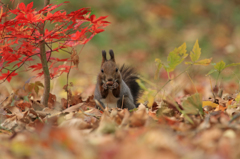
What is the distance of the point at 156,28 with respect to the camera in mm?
9828

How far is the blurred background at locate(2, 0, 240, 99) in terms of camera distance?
853 centimetres

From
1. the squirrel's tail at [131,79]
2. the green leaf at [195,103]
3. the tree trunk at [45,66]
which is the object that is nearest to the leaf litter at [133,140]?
the green leaf at [195,103]

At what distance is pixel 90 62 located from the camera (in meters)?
8.70

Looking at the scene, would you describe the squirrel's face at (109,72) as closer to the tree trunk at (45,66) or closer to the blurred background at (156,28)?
the tree trunk at (45,66)

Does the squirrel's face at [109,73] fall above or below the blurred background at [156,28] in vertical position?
below

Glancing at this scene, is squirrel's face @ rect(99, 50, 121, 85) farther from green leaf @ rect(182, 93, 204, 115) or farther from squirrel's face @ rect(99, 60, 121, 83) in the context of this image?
green leaf @ rect(182, 93, 204, 115)

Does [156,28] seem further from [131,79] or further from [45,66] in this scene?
[45,66]

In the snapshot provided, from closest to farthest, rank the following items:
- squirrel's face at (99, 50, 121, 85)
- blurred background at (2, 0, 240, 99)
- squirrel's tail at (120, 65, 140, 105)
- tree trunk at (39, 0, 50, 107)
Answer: tree trunk at (39, 0, 50, 107) < squirrel's face at (99, 50, 121, 85) < squirrel's tail at (120, 65, 140, 105) < blurred background at (2, 0, 240, 99)

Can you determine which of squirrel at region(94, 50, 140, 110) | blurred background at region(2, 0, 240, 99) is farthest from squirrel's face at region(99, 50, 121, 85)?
blurred background at region(2, 0, 240, 99)

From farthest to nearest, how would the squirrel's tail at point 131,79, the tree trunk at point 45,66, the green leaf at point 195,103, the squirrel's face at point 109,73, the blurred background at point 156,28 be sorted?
the blurred background at point 156,28
the squirrel's tail at point 131,79
the squirrel's face at point 109,73
the tree trunk at point 45,66
the green leaf at point 195,103

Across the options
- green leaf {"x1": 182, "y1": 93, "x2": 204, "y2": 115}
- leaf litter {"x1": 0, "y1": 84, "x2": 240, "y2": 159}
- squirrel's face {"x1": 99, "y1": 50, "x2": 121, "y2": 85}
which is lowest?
leaf litter {"x1": 0, "y1": 84, "x2": 240, "y2": 159}

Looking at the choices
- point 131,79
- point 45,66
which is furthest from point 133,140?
point 131,79

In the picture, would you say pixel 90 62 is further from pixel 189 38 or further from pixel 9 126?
pixel 9 126

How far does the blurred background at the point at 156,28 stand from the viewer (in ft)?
28.0
